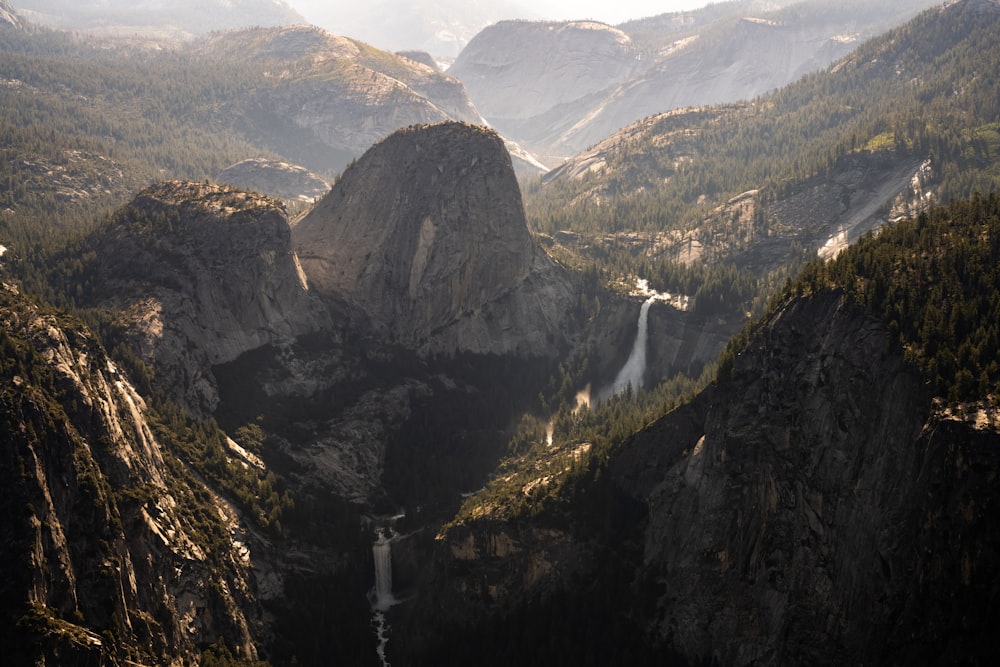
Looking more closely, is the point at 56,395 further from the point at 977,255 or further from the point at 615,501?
the point at 977,255

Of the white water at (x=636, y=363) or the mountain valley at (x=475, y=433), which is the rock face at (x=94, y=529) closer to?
the mountain valley at (x=475, y=433)

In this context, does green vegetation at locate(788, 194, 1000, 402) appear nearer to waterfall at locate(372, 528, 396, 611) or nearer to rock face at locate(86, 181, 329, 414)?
waterfall at locate(372, 528, 396, 611)

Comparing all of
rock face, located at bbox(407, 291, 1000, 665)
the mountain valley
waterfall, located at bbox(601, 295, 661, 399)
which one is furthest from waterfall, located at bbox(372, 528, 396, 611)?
waterfall, located at bbox(601, 295, 661, 399)

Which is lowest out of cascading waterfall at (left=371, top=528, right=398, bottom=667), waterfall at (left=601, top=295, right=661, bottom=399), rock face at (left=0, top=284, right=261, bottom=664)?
cascading waterfall at (left=371, top=528, right=398, bottom=667)

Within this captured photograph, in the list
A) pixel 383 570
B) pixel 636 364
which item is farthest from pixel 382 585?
pixel 636 364

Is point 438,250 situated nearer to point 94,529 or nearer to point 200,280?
point 200,280

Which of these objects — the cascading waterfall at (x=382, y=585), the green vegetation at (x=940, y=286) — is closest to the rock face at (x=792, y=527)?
the green vegetation at (x=940, y=286)

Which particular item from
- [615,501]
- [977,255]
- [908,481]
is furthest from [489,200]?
[908,481]
